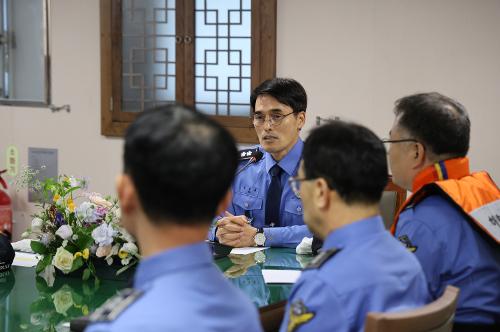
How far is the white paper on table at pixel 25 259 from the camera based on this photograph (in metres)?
2.96

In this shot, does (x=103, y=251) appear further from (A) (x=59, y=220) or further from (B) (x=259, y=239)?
(B) (x=259, y=239)

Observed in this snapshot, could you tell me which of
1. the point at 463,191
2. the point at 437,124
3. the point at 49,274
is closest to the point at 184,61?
the point at 49,274

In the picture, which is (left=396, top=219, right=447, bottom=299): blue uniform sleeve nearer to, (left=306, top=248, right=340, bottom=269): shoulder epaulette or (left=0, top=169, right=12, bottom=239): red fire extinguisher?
A: (left=306, top=248, right=340, bottom=269): shoulder epaulette

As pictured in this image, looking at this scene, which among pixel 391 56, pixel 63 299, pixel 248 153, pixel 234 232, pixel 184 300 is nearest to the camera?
pixel 184 300

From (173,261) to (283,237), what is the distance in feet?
6.41

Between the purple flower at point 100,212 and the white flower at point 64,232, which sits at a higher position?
the purple flower at point 100,212

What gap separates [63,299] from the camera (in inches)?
98.1

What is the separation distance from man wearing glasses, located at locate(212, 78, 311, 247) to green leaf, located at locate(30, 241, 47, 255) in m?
0.94

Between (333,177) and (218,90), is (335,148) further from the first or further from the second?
(218,90)

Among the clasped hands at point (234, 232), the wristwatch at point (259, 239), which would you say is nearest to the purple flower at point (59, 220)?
the clasped hands at point (234, 232)

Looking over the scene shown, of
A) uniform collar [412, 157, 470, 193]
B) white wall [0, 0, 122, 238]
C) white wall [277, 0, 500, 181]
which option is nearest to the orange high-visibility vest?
uniform collar [412, 157, 470, 193]

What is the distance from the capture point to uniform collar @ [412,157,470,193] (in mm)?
2355

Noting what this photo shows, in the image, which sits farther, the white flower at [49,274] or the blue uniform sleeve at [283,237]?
the blue uniform sleeve at [283,237]

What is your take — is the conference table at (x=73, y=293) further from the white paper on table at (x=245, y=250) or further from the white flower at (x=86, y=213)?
the white flower at (x=86, y=213)
